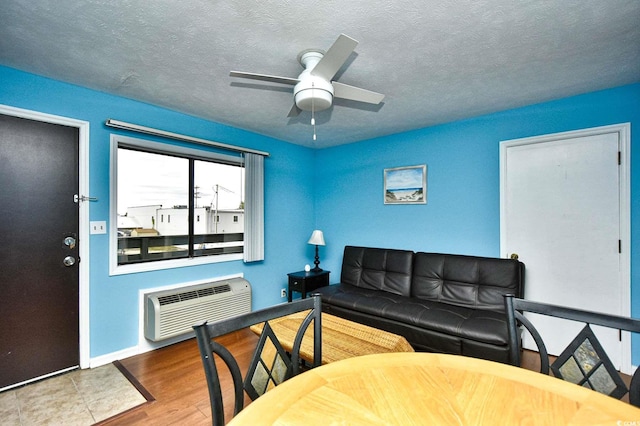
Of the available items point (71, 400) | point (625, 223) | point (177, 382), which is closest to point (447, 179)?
point (625, 223)

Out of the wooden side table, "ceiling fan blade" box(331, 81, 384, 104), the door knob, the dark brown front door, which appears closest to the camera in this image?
"ceiling fan blade" box(331, 81, 384, 104)

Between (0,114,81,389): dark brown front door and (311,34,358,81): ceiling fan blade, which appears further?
(0,114,81,389): dark brown front door

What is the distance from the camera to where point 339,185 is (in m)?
4.12

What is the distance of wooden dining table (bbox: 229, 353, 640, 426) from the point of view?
748 mm

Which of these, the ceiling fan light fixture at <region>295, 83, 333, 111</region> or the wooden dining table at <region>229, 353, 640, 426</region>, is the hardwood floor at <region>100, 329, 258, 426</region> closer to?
the wooden dining table at <region>229, 353, 640, 426</region>

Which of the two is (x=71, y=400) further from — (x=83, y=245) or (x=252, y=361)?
(x=252, y=361)

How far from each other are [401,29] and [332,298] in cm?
241

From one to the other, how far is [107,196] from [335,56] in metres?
2.24

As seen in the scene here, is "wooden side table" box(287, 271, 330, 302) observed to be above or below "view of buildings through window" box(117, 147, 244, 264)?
below

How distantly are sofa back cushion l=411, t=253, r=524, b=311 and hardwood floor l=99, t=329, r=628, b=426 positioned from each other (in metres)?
0.59

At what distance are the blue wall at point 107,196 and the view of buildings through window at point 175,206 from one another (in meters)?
0.17

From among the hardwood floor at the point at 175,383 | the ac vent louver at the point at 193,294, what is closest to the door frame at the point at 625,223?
the hardwood floor at the point at 175,383

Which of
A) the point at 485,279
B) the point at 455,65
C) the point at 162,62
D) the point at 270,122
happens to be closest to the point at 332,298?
the point at 485,279

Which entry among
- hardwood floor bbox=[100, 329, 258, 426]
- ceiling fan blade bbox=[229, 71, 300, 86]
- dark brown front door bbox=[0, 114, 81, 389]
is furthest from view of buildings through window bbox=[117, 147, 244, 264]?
ceiling fan blade bbox=[229, 71, 300, 86]
